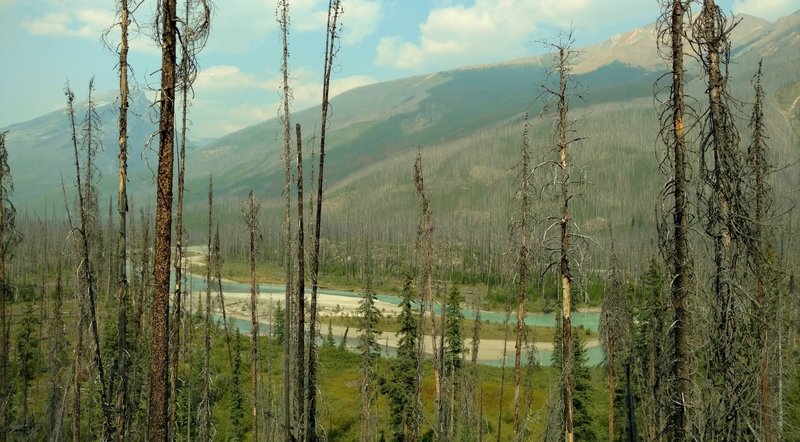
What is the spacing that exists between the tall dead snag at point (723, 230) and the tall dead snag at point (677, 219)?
0.29m

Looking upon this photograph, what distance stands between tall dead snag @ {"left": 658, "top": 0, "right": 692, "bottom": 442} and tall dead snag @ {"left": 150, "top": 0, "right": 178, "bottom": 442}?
711 cm

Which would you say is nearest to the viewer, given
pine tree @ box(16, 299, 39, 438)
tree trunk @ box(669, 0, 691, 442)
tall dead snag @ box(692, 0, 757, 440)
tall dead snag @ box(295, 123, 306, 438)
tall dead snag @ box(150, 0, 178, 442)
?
tall dead snag @ box(150, 0, 178, 442)

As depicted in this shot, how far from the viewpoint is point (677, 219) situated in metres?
8.39

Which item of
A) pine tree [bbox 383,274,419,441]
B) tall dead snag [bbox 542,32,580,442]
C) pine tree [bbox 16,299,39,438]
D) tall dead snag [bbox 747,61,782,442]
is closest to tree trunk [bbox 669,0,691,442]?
tall dead snag [bbox 747,61,782,442]

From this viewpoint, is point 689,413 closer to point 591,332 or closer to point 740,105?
point 740,105

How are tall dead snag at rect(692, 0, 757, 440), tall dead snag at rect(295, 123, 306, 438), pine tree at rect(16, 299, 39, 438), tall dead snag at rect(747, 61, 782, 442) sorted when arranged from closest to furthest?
tall dead snag at rect(692, 0, 757, 440) < tall dead snag at rect(747, 61, 782, 442) < tall dead snag at rect(295, 123, 306, 438) < pine tree at rect(16, 299, 39, 438)

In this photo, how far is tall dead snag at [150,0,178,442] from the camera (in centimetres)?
739

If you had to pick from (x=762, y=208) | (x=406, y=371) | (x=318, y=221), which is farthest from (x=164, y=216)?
(x=406, y=371)

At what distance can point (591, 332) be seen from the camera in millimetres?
76188

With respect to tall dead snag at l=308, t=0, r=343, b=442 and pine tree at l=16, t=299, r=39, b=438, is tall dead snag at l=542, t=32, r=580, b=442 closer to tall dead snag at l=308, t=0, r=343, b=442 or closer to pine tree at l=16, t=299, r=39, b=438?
tall dead snag at l=308, t=0, r=343, b=442

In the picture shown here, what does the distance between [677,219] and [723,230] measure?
63cm

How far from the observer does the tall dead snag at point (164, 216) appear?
7395 mm

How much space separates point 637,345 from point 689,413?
3058 cm

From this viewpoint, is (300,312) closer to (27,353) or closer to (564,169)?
(564,169)
